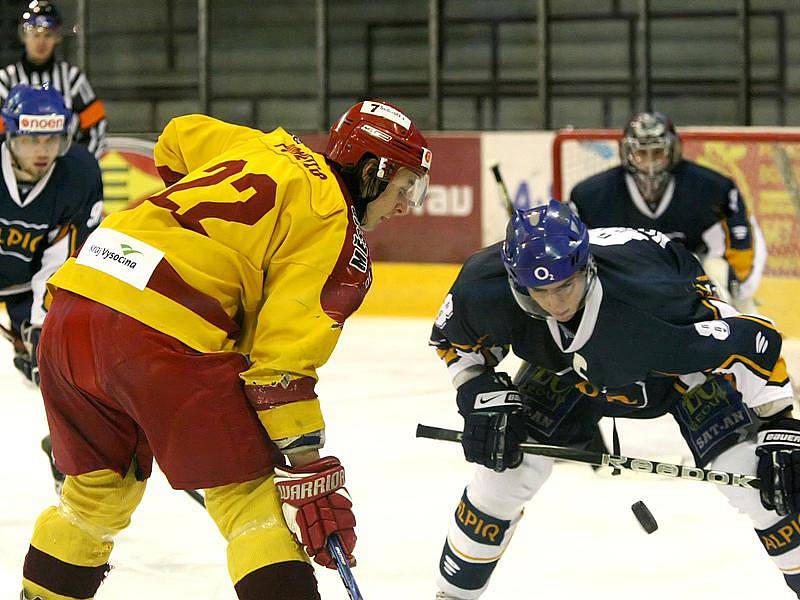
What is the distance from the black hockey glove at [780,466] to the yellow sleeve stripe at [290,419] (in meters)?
0.81

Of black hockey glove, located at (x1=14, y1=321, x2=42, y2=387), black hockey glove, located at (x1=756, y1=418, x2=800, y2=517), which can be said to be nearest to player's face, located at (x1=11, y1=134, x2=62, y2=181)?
black hockey glove, located at (x1=14, y1=321, x2=42, y2=387)

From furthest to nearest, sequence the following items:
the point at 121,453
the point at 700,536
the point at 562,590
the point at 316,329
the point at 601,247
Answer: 1. the point at 700,536
2. the point at 562,590
3. the point at 601,247
4. the point at 121,453
5. the point at 316,329

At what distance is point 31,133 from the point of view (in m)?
3.48

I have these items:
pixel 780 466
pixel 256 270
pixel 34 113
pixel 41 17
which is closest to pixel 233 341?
pixel 256 270

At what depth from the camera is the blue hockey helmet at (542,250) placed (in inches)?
85.0

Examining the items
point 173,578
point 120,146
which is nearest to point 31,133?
point 173,578

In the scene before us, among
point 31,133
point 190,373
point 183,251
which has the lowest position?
point 190,373

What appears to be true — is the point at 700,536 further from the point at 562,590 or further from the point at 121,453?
the point at 121,453

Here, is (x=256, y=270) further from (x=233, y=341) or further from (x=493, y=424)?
(x=493, y=424)

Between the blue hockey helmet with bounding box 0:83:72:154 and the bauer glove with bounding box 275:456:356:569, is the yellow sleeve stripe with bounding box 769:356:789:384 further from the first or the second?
the blue hockey helmet with bounding box 0:83:72:154

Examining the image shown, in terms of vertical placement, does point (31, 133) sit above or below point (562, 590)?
above

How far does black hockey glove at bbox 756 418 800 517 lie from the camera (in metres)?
2.20

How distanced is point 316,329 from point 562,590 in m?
1.26

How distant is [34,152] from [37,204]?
0.14 meters
